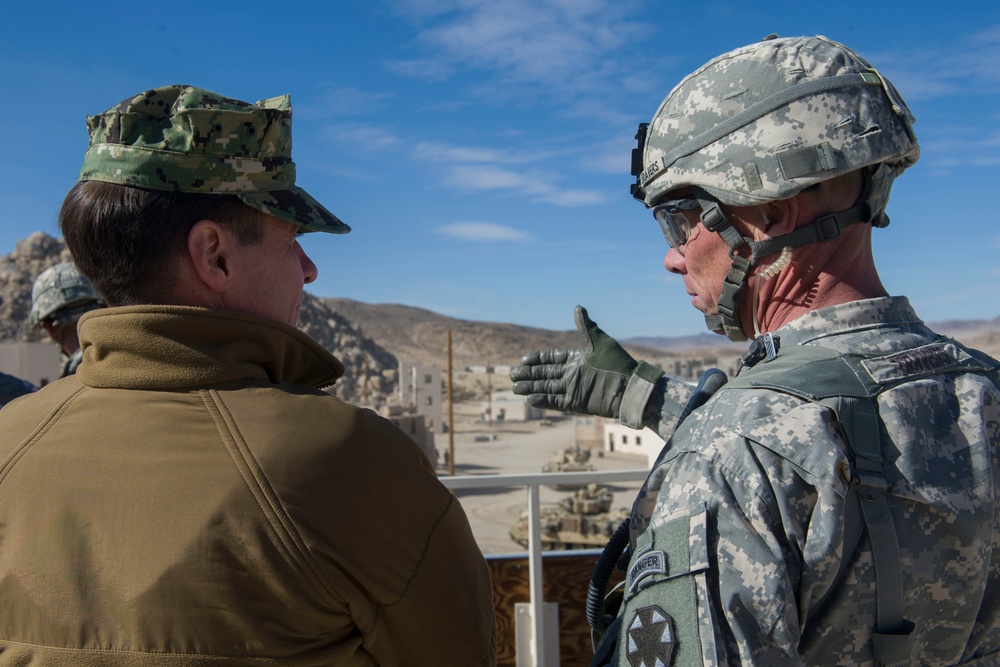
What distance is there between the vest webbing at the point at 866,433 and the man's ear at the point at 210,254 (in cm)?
104

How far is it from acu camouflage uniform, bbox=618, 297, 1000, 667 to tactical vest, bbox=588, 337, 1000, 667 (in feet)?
0.05

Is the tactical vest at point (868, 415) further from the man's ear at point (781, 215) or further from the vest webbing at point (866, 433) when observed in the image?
the man's ear at point (781, 215)

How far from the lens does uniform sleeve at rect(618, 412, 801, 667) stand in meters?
1.54

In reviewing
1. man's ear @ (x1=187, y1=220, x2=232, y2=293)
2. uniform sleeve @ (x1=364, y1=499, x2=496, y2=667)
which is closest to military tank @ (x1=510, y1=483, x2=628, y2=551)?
uniform sleeve @ (x1=364, y1=499, x2=496, y2=667)

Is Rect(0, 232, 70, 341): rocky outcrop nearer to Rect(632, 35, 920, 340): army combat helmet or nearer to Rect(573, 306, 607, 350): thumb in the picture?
Rect(573, 306, 607, 350): thumb

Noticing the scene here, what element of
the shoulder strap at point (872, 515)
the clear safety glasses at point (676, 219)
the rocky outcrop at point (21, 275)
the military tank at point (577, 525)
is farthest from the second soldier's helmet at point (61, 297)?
the rocky outcrop at point (21, 275)

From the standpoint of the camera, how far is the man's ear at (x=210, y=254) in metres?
1.61

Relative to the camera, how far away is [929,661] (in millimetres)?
1719

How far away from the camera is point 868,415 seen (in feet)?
5.53

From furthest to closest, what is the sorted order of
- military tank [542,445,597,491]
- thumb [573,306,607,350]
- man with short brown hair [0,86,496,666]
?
military tank [542,445,597,491]
thumb [573,306,607,350]
man with short brown hair [0,86,496,666]

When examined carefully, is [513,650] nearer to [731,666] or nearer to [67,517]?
[731,666]

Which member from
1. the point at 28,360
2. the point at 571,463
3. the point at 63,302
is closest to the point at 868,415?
the point at 63,302

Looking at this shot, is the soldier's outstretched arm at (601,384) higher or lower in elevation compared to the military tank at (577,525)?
higher

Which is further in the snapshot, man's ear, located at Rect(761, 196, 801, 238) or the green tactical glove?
the green tactical glove
